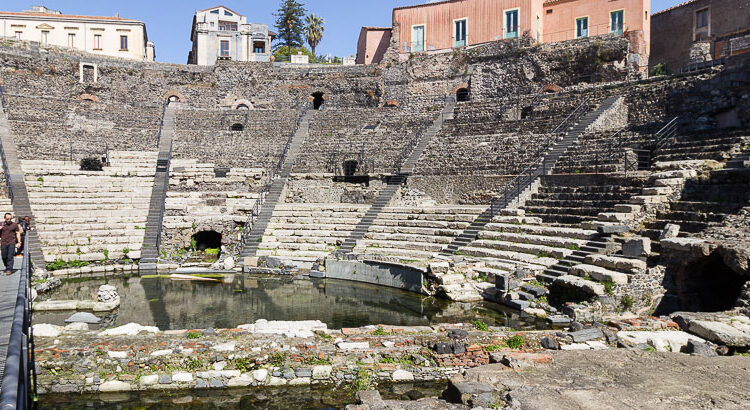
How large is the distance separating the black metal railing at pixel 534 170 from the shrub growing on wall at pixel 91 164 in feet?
56.5

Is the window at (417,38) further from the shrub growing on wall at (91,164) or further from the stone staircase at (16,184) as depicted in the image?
the stone staircase at (16,184)

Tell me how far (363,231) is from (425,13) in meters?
19.1

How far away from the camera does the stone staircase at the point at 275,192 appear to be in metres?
18.0

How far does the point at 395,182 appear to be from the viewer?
2195 centimetres

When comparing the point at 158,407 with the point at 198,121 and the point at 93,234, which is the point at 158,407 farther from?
the point at 198,121

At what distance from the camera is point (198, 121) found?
2795 centimetres

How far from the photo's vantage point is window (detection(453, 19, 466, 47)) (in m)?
30.9

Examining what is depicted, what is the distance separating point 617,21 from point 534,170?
45.8 feet

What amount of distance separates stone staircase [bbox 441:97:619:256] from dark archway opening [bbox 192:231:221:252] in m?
9.55

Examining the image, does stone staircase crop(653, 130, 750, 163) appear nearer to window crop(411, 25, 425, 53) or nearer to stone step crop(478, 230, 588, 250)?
stone step crop(478, 230, 588, 250)

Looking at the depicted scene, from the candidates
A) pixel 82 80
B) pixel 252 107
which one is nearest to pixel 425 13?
pixel 252 107

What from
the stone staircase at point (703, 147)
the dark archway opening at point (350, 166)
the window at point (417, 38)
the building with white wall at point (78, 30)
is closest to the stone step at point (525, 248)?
the stone staircase at point (703, 147)

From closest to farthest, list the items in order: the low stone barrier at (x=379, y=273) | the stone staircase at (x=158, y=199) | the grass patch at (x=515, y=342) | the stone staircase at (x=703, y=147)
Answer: the grass patch at (x=515, y=342) < the low stone barrier at (x=379, y=273) < the stone staircase at (x=703, y=147) < the stone staircase at (x=158, y=199)

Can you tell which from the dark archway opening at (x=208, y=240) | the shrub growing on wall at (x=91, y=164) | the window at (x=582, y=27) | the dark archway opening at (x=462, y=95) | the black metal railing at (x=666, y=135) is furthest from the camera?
the dark archway opening at (x=462, y=95)
